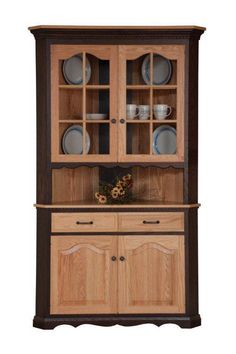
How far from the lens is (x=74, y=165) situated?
6090 mm


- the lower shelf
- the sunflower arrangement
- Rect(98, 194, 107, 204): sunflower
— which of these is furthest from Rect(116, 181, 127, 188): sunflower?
the lower shelf

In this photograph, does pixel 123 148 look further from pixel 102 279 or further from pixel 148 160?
pixel 102 279

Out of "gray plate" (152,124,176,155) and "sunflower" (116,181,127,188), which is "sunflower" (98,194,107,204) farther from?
"gray plate" (152,124,176,155)

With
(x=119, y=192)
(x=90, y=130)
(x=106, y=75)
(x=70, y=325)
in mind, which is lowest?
(x=70, y=325)

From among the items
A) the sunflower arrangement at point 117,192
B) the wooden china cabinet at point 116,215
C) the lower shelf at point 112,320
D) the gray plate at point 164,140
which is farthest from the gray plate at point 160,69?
the lower shelf at point 112,320

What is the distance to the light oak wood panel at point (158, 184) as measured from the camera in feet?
20.9

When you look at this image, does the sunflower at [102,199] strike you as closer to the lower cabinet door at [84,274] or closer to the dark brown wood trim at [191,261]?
the lower cabinet door at [84,274]

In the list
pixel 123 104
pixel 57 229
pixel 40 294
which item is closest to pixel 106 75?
pixel 123 104

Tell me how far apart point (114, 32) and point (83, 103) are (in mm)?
587

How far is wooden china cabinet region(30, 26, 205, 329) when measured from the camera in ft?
19.7

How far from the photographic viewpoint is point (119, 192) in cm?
626

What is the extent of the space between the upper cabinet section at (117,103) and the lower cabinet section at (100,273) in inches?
24.9

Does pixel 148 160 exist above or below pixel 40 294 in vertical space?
above

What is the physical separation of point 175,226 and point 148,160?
1.78ft
